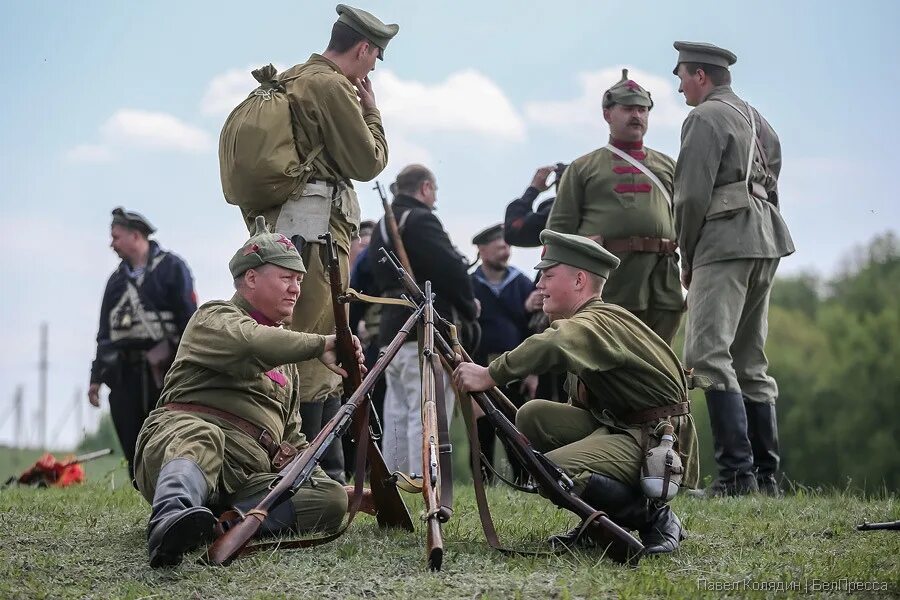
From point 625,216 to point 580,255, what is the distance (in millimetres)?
2377

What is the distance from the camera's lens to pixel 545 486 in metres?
5.68

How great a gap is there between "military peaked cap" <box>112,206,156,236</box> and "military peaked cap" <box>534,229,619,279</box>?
4959 mm

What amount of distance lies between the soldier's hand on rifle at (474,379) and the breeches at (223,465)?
2.94 feet

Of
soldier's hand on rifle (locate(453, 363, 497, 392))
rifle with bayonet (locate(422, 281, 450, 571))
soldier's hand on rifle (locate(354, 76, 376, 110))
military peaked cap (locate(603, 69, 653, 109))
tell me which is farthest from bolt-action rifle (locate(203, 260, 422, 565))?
military peaked cap (locate(603, 69, 653, 109))

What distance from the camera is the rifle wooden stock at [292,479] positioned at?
522 cm

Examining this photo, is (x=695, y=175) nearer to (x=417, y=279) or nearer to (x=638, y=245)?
(x=638, y=245)

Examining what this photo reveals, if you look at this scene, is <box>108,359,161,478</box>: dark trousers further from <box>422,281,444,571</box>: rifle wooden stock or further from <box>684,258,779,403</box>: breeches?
<box>422,281,444,571</box>: rifle wooden stock

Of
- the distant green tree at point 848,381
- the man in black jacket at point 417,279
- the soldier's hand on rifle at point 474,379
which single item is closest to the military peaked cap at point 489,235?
the man in black jacket at point 417,279

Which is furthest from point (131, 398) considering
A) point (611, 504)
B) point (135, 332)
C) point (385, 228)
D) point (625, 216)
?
point (611, 504)

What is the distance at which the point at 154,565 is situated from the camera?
530 centimetres

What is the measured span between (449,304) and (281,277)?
340 cm

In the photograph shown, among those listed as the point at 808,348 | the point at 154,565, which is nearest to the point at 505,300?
the point at 154,565

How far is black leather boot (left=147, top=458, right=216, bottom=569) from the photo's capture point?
5.15 metres

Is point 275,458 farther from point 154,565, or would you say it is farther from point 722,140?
point 722,140
